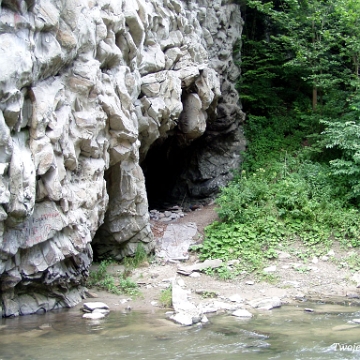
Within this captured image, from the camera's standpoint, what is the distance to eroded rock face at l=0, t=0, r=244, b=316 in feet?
23.4

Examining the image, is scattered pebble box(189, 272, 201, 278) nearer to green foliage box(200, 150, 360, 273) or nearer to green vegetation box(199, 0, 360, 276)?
green vegetation box(199, 0, 360, 276)

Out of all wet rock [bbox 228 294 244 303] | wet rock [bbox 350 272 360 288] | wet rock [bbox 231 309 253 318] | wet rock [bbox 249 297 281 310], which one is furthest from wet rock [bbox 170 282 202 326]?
wet rock [bbox 350 272 360 288]

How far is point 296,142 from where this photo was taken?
17.4 meters

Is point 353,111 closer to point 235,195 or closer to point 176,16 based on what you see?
Result: point 235,195

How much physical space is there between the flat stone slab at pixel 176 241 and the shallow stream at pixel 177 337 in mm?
3680

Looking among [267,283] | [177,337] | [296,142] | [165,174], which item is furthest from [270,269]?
[165,174]

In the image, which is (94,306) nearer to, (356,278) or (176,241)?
(176,241)

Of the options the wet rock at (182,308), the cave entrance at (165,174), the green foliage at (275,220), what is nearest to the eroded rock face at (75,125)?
the wet rock at (182,308)

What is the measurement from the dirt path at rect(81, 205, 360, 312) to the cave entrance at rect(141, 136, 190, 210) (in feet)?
21.4

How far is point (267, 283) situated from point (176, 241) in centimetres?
316

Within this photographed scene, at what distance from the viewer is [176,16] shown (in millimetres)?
13812

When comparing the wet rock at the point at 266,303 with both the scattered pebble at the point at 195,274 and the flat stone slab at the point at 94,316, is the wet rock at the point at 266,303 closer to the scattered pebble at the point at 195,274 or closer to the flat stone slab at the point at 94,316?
the scattered pebble at the point at 195,274

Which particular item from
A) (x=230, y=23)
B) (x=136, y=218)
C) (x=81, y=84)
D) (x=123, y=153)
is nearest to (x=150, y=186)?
(x=230, y=23)

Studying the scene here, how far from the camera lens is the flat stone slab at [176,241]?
12.4 m
